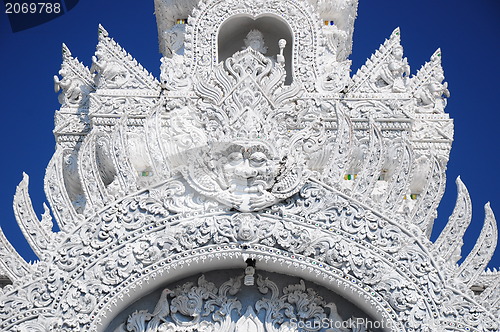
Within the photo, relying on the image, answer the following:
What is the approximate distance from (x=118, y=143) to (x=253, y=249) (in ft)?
5.74

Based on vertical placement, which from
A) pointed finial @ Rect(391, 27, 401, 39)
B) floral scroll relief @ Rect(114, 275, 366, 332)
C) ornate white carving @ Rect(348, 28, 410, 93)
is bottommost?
floral scroll relief @ Rect(114, 275, 366, 332)

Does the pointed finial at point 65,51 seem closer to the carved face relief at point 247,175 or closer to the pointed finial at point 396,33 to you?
the carved face relief at point 247,175

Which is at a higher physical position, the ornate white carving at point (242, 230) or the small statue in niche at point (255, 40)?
the small statue in niche at point (255, 40)

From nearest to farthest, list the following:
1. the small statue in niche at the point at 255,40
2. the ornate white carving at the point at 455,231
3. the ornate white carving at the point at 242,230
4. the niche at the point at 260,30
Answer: the ornate white carving at the point at 242,230 < the ornate white carving at the point at 455,231 < the niche at the point at 260,30 < the small statue in niche at the point at 255,40

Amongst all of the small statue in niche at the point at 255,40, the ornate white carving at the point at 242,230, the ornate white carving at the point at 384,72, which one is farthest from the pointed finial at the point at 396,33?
the ornate white carving at the point at 242,230

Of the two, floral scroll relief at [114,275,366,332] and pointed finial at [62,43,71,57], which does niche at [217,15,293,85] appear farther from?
floral scroll relief at [114,275,366,332]

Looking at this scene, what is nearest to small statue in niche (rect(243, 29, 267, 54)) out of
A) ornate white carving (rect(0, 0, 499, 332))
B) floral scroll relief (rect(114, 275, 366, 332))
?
ornate white carving (rect(0, 0, 499, 332))

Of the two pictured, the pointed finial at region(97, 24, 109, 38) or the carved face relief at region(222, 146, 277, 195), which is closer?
the carved face relief at region(222, 146, 277, 195)

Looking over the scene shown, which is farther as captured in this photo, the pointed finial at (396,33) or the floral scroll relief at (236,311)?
the pointed finial at (396,33)

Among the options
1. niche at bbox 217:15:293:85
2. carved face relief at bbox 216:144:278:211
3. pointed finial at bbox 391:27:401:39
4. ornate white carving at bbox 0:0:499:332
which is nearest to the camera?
ornate white carving at bbox 0:0:499:332

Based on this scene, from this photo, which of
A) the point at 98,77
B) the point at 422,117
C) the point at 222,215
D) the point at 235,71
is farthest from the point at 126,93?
the point at 422,117

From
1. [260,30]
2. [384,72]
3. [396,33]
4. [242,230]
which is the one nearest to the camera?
[242,230]

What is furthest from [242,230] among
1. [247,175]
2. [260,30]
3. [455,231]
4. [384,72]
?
[260,30]

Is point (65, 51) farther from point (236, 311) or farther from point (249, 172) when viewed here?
point (236, 311)
